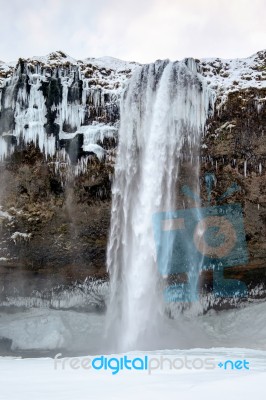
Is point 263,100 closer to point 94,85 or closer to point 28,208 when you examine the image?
point 94,85

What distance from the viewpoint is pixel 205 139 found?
14.1 meters

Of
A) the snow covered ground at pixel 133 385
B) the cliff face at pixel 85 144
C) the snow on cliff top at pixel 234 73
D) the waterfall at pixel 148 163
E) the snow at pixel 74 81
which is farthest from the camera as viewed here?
the snow at pixel 74 81

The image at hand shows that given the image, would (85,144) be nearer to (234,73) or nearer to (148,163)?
(148,163)

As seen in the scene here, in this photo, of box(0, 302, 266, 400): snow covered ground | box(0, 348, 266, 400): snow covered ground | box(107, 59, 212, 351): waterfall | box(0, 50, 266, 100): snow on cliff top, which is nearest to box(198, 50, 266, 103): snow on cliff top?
box(0, 50, 266, 100): snow on cliff top

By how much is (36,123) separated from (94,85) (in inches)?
92.1

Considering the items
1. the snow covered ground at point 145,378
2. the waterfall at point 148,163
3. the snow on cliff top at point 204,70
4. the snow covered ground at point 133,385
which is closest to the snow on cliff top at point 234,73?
the snow on cliff top at point 204,70

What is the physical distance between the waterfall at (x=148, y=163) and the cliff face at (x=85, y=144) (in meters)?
0.44

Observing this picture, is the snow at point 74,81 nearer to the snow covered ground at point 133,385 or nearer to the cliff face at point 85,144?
the cliff face at point 85,144

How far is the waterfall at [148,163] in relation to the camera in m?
13.8

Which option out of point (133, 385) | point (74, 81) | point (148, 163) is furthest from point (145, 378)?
point (74, 81)

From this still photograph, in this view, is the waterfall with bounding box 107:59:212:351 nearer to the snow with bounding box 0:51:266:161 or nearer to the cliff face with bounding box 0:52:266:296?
the cliff face with bounding box 0:52:266:296

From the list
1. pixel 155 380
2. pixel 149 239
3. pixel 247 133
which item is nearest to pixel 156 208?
pixel 149 239

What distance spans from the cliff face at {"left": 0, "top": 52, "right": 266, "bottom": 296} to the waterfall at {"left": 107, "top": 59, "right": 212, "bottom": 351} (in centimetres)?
44

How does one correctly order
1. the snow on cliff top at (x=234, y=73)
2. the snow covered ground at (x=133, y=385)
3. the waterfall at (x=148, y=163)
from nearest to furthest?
1. the snow covered ground at (x=133, y=385)
2. the snow on cliff top at (x=234, y=73)
3. the waterfall at (x=148, y=163)
